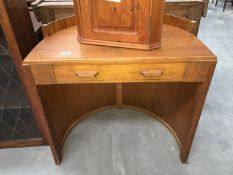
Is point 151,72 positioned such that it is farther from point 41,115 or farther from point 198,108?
point 41,115

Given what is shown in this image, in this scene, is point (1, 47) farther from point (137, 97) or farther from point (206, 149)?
point (206, 149)

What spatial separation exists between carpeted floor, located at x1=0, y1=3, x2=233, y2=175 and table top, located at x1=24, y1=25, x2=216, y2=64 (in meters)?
0.75

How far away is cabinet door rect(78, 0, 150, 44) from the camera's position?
2.98ft

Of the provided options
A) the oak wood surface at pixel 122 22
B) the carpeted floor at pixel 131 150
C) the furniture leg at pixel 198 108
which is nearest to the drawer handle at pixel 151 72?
the oak wood surface at pixel 122 22

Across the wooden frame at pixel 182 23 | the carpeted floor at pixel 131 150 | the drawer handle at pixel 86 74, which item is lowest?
the carpeted floor at pixel 131 150

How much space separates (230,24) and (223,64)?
1746 millimetres

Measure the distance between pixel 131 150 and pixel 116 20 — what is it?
89 centimetres

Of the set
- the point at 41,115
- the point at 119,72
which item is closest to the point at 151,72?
the point at 119,72

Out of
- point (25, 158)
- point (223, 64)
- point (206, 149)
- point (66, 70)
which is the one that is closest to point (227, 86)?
point (223, 64)

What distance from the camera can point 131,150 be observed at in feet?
4.68

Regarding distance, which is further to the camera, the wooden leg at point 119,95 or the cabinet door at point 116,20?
the wooden leg at point 119,95

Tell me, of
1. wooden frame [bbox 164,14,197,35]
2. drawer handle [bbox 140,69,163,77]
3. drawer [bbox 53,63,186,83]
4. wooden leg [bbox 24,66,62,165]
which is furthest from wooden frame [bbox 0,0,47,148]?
wooden frame [bbox 164,14,197,35]

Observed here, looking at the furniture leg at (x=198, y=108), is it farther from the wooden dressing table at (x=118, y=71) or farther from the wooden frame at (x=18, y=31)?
the wooden frame at (x=18, y=31)

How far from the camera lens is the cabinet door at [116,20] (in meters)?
0.91
